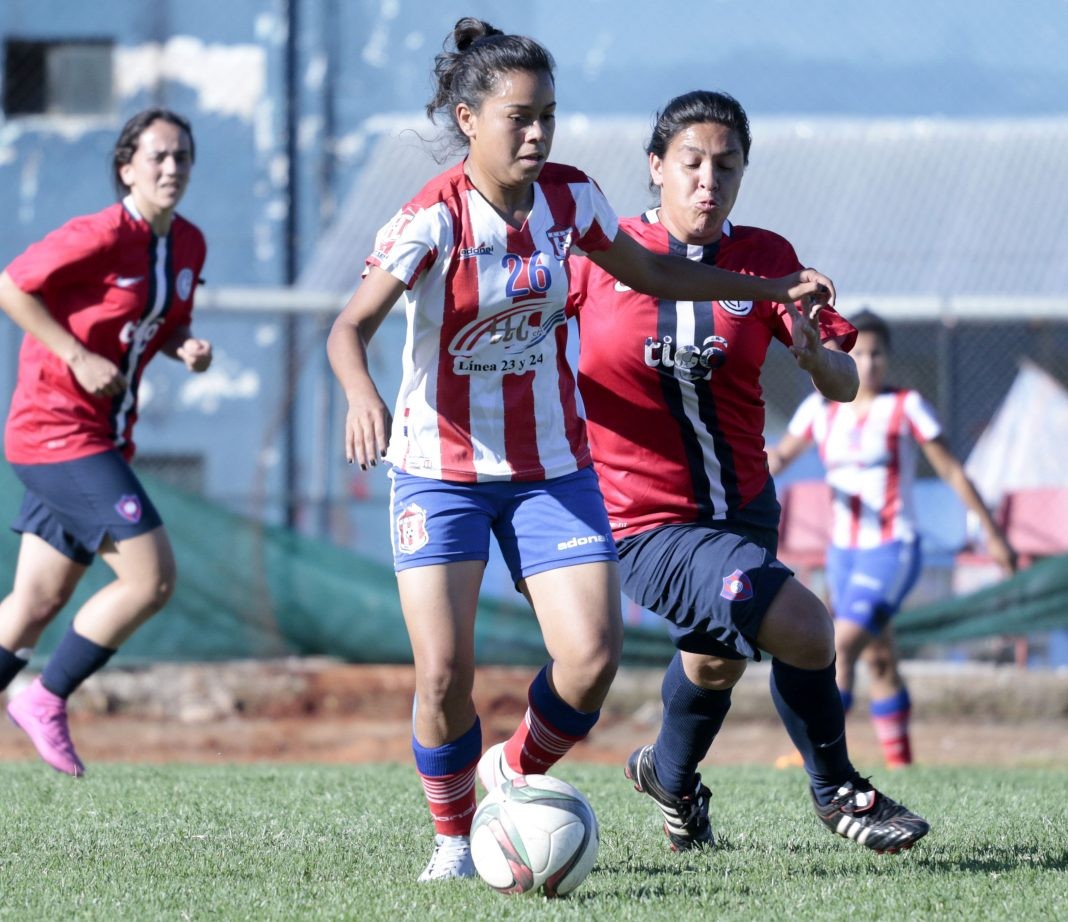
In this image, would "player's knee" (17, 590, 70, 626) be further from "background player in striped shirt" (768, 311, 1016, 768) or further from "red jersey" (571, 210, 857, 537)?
"background player in striped shirt" (768, 311, 1016, 768)

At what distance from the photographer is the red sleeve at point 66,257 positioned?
5680mm

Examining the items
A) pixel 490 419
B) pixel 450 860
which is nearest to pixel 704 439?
pixel 490 419

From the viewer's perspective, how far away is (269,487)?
1027cm

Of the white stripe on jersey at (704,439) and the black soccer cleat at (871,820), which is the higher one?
the white stripe on jersey at (704,439)

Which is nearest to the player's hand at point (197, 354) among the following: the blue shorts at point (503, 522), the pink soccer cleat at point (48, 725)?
the pink soccer cleat at point (48, 725)

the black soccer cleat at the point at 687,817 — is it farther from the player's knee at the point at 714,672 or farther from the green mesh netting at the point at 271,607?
the green mesh netting at the point at 271,607

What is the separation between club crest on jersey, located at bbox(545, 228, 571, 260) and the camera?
3.89 meters

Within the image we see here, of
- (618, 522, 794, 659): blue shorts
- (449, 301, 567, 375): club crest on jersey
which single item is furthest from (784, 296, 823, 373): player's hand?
(449, 301, 567, 375): club crest on jersey

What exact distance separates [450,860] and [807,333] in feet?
5.17

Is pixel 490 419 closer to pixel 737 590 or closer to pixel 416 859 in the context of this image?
pixel 737 590

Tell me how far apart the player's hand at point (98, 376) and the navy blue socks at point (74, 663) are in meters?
1.07

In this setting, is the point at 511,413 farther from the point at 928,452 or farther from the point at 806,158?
the point at 806,158

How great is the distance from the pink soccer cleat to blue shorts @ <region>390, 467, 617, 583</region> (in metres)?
2.52

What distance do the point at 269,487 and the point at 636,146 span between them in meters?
3.96
